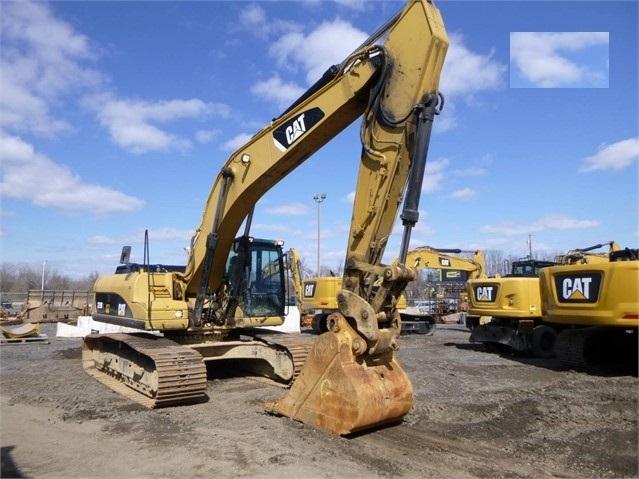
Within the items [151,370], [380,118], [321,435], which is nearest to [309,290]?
[151,370]

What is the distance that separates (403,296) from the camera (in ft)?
64.6

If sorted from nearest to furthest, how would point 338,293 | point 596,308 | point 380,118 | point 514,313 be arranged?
1. point 338,293
2. point 380,118
3. point 596,308
4. point 514,313

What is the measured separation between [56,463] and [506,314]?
10708mm

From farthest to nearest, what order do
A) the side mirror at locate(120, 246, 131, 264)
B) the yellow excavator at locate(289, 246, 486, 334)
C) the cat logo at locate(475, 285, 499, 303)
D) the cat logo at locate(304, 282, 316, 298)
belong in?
the cat logo at locate(304, 282, 316, 298)
the yellow excavator at locate(289, 246, 486, 334)
the cat logo at locate(475, 285, 499, 303)
the side mirror at locate(120, 246, 131, 264)

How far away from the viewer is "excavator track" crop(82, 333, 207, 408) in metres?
7.21

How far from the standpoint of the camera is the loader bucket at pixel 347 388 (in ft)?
17.2

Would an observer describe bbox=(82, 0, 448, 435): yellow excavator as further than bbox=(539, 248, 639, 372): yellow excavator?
No

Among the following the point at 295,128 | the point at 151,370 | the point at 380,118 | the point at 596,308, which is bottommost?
the point at 151,370

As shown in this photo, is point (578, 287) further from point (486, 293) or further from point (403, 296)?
point (403, 296)

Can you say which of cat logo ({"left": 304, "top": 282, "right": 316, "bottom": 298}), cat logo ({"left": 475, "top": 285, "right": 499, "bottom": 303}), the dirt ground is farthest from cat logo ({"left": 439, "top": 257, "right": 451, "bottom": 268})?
the dirt ground

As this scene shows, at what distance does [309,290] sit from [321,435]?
14607 mm

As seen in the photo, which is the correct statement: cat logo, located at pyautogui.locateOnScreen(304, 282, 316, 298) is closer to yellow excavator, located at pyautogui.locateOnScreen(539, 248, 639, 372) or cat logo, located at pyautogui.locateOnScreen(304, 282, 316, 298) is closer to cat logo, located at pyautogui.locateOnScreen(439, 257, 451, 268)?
cat logo, located at pyautogui.locateOnScreen(439, 257, 451, 268)

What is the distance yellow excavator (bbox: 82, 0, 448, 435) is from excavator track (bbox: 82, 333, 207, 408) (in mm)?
19

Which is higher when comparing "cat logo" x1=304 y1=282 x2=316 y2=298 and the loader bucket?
"cat logo" x1=304 y1=282 x2=316 y2=298
